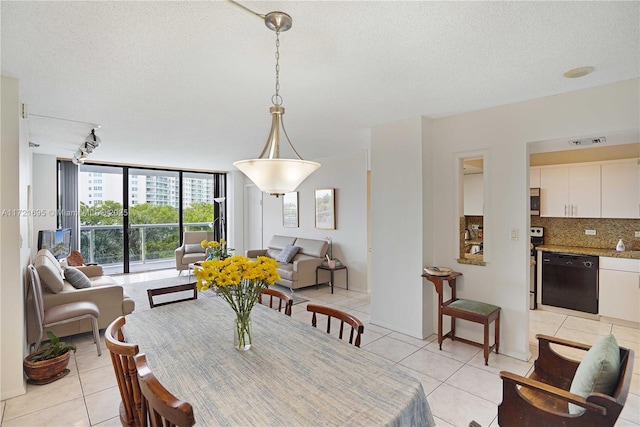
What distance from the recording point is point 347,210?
587 cm

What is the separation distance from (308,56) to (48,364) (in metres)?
3.29

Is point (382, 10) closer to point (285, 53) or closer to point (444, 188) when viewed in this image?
point (285, 53)

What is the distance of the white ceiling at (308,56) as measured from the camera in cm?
165

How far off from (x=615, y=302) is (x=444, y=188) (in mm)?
2751

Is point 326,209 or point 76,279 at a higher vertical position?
point 326,209

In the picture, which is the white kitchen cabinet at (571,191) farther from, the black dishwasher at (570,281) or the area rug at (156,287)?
→ the area rug at (156,287)

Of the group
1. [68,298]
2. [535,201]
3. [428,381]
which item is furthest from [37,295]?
[535,201]

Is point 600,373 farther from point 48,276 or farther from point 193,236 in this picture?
point 193,236

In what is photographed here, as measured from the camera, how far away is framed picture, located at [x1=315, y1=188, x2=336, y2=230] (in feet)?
20.0

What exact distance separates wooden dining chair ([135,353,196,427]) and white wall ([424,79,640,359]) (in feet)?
10.3

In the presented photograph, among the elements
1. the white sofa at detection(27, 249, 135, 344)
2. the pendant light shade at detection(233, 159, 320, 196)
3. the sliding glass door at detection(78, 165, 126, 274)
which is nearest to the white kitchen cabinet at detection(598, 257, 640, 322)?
the pendant light shade at detection(233, 159, 320, 196)

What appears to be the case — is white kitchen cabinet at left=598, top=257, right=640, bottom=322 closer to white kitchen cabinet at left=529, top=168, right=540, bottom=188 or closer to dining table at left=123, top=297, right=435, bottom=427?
white kitchen cabinet at left=529, top=168, right=540, bottom=188

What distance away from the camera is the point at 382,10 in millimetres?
1621

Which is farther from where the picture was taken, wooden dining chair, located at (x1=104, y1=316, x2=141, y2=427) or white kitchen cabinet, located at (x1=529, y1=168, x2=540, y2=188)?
white kitchen cabinet, located at (x1=529, y1=168, x2=540, y2=188)
